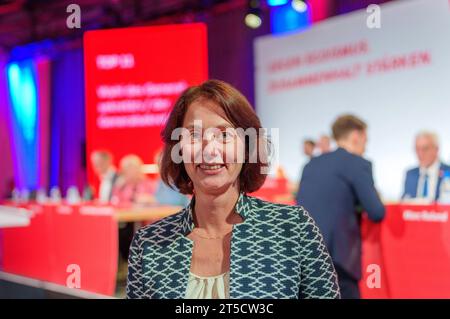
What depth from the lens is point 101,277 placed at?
264cm

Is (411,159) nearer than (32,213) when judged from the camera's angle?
No

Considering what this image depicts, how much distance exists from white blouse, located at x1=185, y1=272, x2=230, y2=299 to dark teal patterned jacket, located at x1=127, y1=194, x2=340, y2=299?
2 cm

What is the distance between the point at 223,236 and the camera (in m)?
1.34

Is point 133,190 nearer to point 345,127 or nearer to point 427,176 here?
point 345,127

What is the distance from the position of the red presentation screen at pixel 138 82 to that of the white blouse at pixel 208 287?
1.11 meters

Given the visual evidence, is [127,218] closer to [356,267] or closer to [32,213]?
[32,213]

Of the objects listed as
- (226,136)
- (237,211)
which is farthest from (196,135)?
(237,211)

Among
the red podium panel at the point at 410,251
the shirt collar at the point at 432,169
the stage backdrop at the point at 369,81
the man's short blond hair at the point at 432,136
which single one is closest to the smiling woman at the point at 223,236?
the red podium panel at the point at 410,251

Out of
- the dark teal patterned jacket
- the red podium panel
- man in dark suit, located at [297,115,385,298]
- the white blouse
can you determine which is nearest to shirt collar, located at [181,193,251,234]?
the dark teal patterned jacket

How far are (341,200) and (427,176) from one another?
2.90 ft

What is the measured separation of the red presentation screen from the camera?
228 cm
